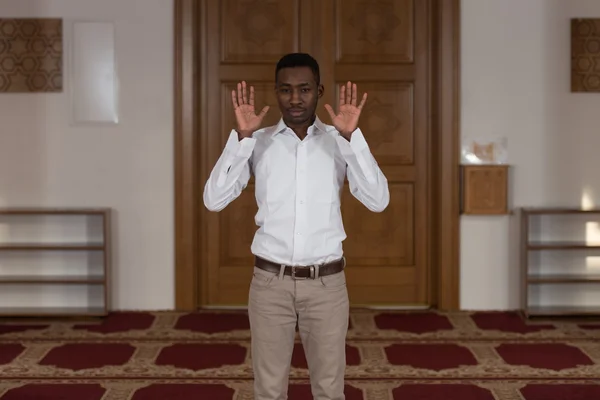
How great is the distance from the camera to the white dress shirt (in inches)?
104

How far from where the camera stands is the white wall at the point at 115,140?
18.5ft

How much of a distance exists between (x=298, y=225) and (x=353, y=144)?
1.01 ft

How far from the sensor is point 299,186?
2654 millimetres

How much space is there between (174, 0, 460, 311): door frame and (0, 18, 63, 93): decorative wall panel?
2.66 ft

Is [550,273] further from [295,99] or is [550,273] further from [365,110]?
[295,99]

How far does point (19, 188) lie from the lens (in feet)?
18.7

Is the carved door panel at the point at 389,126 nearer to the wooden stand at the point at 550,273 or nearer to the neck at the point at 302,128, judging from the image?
the wooden stand at the point at 550,273

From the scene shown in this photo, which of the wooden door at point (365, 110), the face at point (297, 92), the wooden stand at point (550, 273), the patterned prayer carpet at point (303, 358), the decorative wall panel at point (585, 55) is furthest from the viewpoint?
the wooden door at point (365, 110)

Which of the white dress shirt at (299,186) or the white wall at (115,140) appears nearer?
the white dress shirt at (299,186)

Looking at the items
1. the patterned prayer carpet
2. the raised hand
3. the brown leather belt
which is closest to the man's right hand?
the raised hand

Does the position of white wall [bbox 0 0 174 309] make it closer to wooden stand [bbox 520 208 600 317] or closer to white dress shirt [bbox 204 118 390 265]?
wooden stand [bbox 520 208 600 317]

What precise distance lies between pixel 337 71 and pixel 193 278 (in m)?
1.74

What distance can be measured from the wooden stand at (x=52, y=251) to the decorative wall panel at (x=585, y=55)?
10.8ft

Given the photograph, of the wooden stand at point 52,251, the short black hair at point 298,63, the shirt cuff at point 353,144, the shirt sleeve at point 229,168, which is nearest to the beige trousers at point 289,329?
the shirt sleeve at point 229,168
